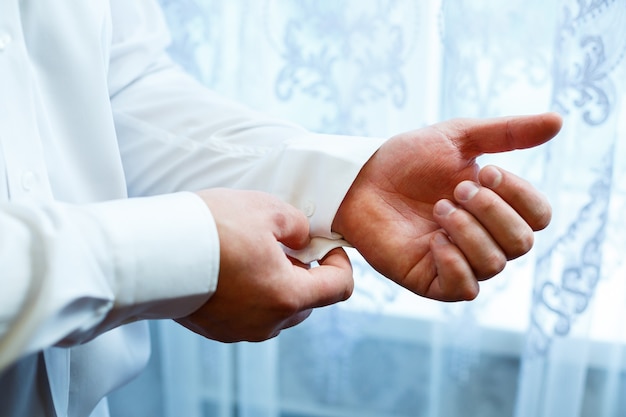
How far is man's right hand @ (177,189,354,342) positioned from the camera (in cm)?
54

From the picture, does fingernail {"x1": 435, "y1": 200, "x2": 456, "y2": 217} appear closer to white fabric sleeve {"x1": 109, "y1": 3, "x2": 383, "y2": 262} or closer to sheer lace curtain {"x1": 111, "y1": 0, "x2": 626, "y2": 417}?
white fabric sleeve {"x1": 109, "y1": 3, "x2": 383, "y2": 262}

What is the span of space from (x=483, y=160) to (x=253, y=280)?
52 cm

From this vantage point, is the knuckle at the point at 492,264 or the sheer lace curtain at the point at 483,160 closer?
the knuckle at the point at 492,264

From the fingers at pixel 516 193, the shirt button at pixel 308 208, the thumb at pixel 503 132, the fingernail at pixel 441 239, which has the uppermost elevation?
the thumb at pixel 503 132

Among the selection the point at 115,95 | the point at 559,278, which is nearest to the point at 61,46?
the point at 115,95

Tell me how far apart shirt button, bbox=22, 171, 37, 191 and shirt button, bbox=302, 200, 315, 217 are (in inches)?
11.2

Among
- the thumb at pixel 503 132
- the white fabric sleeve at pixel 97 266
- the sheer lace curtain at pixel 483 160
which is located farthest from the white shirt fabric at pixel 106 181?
the sheer lace curtain at pixel 483 160

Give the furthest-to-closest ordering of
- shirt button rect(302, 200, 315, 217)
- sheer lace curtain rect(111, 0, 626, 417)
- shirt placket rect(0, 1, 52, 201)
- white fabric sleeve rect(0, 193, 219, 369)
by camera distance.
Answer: sheer lace curtain rect(111, 0, 626, 417) < shirt button rect(302, 200, 315, 217) < shirt placket rect(0, 1, 52, 201) < white fabric sleeve rect(0, 193, 219, 369)

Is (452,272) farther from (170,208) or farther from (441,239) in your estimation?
(170,208)

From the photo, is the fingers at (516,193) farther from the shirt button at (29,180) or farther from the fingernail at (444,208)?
the shirt button at (29,180)

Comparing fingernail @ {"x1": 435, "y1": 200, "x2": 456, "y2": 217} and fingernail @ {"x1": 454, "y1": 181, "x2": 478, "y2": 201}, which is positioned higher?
fingernail @ {"x1": 454, "y1": 181, "x2": 478, "y2": 201}

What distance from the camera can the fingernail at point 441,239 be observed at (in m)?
0.63

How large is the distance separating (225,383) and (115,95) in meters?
0.64

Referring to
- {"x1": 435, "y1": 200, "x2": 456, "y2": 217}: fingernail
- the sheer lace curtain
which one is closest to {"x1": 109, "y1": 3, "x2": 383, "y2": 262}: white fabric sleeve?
{"x1": 435, "y1": 200, "x2": 456, "y2": 217}: fingernail
